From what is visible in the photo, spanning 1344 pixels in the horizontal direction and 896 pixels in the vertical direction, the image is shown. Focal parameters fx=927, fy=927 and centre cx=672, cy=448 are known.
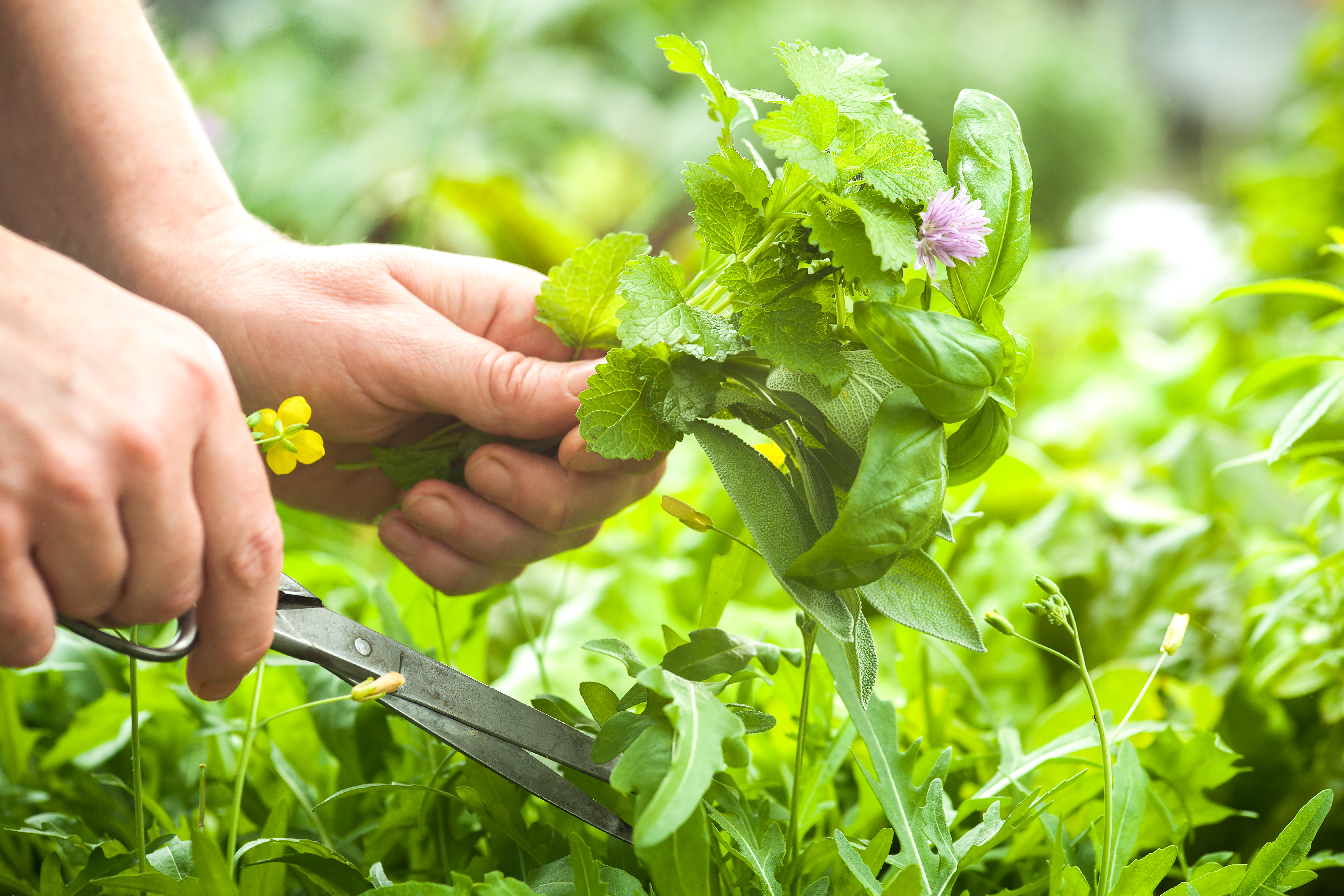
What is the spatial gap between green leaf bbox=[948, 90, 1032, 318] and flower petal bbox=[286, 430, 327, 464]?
254 millimetres

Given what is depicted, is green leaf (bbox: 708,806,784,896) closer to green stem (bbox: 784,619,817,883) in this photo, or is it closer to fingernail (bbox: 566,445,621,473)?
green stem (bbox: 784,619,817,883)

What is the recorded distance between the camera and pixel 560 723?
40cm

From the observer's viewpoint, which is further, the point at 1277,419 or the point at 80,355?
the point at 1277,419

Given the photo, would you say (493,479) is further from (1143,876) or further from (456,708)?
(1143,876)

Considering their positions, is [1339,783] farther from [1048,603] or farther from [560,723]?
[560,723]

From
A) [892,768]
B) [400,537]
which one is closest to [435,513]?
[400,537]

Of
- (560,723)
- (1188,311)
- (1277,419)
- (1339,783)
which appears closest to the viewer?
(560,723)

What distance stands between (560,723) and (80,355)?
23 cm

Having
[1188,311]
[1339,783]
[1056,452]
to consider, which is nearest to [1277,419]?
[1056,452]

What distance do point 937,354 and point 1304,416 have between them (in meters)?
0.26

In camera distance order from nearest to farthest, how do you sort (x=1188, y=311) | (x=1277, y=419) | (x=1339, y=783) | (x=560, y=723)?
(x=560, y=723)
(x=1339, y=783)
(x=1277, y=419)
(x=1188, y=311)

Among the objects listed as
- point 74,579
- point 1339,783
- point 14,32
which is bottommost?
point 1339,783

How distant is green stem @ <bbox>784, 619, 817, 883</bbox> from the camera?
372 mm

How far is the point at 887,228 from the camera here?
1.05ft
